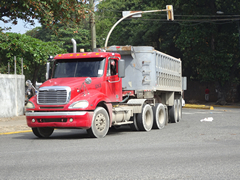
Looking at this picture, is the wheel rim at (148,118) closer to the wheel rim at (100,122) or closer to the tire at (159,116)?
the tire at (159,116)

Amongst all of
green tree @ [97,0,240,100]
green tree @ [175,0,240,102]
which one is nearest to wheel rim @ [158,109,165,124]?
green tree @ [97,0,240,100]

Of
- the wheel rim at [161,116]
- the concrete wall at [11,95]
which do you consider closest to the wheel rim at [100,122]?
the wheel rim at [161,116]

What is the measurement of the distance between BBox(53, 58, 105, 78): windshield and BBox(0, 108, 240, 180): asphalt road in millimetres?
2305

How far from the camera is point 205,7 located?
124ft

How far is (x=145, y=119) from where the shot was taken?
1505cm

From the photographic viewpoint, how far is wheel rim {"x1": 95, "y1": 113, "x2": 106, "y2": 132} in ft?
40.5

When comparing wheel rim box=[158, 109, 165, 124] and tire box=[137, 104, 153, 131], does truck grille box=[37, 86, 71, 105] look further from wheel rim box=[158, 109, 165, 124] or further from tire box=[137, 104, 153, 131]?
wheel rim box=[158, 109, 165, 124]

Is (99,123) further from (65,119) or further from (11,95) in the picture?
(11,95)

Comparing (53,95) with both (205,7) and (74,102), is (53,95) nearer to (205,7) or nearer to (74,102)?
(74,102)

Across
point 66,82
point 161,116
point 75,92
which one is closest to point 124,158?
point 75,92

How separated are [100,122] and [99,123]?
0.04m

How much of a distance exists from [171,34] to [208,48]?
645 centimetres

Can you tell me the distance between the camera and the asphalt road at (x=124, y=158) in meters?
6.92

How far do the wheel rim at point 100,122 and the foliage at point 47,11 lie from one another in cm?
609
